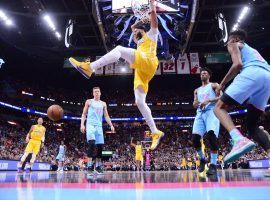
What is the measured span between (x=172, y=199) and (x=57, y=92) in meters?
36.0

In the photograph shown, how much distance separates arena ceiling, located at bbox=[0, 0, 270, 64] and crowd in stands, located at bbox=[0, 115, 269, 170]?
9080 mm

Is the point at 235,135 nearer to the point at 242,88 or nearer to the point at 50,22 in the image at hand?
the point at 242,88

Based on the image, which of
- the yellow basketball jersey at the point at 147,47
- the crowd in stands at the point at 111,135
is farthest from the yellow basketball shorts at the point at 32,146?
the crowd in stands at the point at 111,135

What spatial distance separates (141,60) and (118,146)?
30598mm

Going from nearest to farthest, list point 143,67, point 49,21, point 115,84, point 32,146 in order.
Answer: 1. point 143,67
2. point 32,146
3. point 49,21
4. point 115,84

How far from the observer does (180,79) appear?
3531 centimetres

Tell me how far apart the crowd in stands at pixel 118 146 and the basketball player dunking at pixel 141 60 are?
19019 mm

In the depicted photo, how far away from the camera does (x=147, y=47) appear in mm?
4641

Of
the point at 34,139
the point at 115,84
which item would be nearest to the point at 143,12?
the point at 34,139

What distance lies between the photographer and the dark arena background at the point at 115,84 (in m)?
11.2

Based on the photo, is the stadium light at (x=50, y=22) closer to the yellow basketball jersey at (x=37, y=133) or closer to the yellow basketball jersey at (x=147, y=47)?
the yellow basketball jersey at (x=37, y=133)

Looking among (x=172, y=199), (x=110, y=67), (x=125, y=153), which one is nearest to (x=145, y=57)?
(x=172, y=199)

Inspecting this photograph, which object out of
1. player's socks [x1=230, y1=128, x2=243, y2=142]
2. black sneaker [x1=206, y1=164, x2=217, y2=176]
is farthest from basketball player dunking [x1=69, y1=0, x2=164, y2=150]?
player's socks [x1=230, y1=128, x2=243, y2=142]

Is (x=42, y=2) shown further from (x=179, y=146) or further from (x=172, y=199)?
(x=179, y=146)
